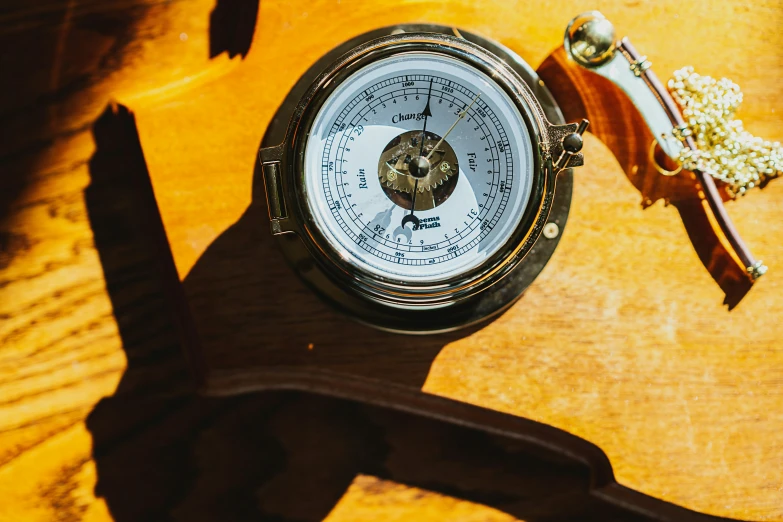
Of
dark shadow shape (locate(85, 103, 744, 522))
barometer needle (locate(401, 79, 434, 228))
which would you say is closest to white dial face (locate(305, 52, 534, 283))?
barometer needle (locate(401, 79, 434, 228))

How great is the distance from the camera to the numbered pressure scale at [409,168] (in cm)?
68

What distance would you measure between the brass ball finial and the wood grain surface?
0.04 metres

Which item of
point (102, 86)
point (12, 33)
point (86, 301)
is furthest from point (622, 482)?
point (12, 33)

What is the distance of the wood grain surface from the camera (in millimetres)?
806

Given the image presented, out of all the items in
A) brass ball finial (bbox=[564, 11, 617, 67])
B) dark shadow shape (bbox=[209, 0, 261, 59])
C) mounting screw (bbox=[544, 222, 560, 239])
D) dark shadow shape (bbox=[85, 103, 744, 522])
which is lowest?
dark shadow shape (bbox=[85, 103, 744, 522])

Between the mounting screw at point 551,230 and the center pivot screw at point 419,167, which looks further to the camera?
the mounting screw at point 551,230

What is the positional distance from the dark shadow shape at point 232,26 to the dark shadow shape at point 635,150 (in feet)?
1.25

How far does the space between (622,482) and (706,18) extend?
2.02 feet

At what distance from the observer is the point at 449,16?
2.66 ft

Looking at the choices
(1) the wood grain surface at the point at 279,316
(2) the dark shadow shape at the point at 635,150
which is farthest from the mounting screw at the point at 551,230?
(2) the dark shadow shape at the point at 635,150

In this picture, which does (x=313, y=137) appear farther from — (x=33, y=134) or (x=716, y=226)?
(x=716, y=226)

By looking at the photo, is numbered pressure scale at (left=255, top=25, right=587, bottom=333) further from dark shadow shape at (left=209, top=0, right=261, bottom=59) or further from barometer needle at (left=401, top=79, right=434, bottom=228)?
dark shadow shape at (left=209, top=0, right=261, bottom=59)

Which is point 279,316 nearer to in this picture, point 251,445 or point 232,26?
point 251,445

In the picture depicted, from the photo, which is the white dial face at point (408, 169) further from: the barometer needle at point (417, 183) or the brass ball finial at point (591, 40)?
the brass ball finial at point (591, 40)
